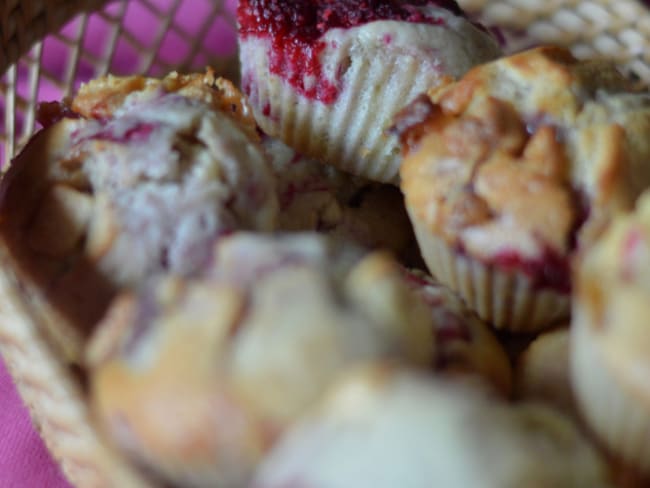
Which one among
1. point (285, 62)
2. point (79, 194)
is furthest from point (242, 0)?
point (79, 194)

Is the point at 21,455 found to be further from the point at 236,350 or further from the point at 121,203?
the point at 236,350

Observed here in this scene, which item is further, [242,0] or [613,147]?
[242,0]

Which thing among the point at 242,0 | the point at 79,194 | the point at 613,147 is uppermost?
the point at 242,0

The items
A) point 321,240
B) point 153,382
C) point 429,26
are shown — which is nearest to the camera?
point 153,382

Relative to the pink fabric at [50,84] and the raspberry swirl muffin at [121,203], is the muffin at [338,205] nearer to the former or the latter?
the raspberry swirl muffin at [121,203]

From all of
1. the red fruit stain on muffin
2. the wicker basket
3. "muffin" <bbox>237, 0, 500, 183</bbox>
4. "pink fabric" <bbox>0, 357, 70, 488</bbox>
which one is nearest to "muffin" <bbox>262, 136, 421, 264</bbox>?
"muffin" <bbox>237, 0, 500, 183</bbox>

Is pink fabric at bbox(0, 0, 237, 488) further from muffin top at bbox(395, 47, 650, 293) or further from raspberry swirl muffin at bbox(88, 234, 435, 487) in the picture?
muffin top at bbox(395, 47, 650, 293)

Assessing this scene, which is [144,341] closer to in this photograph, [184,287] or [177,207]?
[184,287]

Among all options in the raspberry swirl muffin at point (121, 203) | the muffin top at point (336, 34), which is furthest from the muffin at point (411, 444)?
the muffin top at point (336, 34)
